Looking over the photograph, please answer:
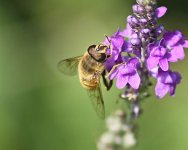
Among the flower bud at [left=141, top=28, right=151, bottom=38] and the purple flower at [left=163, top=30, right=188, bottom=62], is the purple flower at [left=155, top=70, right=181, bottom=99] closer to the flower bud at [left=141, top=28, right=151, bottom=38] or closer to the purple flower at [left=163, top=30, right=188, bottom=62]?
the purple flower at [left=163, top=30, right=188, bottom=62]

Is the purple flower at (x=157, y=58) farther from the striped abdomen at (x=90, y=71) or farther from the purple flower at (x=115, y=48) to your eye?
the striped abdomen at (x=90, y=71)

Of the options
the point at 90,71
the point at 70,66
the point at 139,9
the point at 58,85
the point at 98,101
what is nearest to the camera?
the point at 139,9

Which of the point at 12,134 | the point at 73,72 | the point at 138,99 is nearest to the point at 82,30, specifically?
the point at 12,134

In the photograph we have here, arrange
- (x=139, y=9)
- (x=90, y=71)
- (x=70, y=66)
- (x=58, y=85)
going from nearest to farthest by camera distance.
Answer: (x=139, y=9) < (x=90, y=71) < (x=70, y=66) < (x=58, y=85)

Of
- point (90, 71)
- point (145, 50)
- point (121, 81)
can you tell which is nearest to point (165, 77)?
point (145, 50)

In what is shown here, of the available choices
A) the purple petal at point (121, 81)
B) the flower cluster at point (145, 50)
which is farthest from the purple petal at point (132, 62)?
the purple petal at point (121, 81)

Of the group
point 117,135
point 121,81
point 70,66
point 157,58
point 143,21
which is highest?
point 143,21

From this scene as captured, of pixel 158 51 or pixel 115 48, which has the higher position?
pixel 115 48

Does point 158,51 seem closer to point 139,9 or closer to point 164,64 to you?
point 164,64
